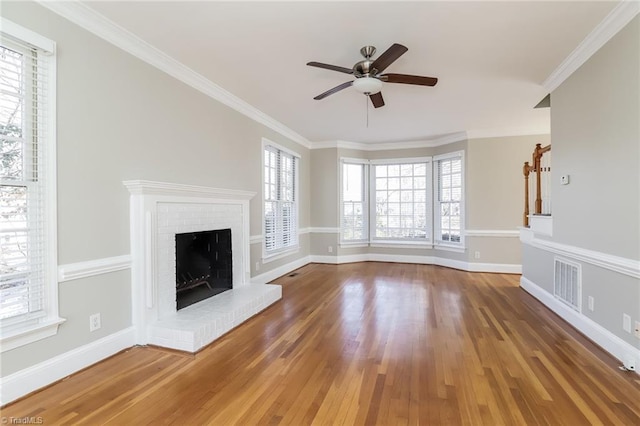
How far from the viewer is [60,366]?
2.19 m

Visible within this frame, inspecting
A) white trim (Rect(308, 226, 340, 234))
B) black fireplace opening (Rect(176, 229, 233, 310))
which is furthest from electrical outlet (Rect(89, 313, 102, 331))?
white trim (Rect(308, 226, 340, 234))

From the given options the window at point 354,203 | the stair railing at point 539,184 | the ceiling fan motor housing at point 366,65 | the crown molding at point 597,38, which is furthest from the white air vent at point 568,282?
the window at point 354,203

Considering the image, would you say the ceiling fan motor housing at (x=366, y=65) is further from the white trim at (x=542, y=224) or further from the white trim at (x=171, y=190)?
the white trim at (x=542, y=224)

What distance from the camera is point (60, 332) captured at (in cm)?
221

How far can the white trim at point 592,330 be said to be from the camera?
2.39 m

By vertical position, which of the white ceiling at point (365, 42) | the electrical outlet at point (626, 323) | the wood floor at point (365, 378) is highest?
the white ceiling at point (365, 42)

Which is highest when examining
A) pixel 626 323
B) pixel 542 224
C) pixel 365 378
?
pixel 542 224

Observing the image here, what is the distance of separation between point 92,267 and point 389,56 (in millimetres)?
2857

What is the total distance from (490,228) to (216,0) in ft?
18.8

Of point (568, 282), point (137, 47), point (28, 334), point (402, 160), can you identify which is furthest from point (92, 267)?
point (402, 160)

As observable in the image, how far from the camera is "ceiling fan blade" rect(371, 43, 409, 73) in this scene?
93.7 inches

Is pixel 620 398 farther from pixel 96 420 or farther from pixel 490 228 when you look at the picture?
pixel 490 228

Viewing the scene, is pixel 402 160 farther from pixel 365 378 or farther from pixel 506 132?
pixel 365 378

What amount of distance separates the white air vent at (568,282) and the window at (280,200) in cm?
388
